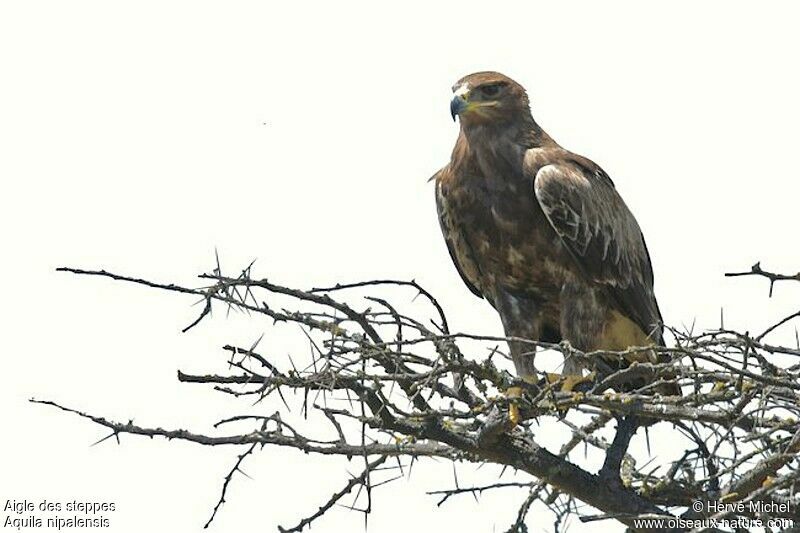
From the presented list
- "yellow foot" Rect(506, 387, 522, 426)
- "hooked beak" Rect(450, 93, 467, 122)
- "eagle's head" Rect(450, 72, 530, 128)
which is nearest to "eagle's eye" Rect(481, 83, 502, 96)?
"eagle's head" Rect(450, 72, 530, 128)

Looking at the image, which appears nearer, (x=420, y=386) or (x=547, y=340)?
(x=420, y=386)

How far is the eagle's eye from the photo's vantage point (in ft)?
26.5

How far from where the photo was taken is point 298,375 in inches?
227

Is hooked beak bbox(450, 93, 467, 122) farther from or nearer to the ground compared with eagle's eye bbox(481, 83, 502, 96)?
nearer to the ground

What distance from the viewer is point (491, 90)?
8.09 m

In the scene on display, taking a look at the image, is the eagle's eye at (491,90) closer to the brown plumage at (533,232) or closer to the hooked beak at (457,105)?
the brown plumage at (533,232)

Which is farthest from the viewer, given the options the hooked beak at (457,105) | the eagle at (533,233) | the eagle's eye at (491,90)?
the eagle's eye at (491,90)

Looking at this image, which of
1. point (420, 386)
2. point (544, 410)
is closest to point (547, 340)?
point (544, 410)

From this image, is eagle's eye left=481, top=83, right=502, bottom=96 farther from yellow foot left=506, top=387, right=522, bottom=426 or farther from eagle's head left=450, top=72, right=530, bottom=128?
yellow foot left=506, top=387, right=522, bottom=426

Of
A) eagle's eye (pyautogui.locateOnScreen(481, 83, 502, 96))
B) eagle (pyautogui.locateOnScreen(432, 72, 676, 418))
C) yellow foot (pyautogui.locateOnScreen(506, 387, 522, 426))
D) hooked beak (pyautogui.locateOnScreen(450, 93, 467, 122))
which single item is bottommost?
yellow foot (pyautogui.locateOnScreen(506, 387, 522, 426))

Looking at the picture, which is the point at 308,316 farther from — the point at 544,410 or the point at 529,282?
the point at 529,282

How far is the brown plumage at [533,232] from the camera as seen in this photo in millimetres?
7711

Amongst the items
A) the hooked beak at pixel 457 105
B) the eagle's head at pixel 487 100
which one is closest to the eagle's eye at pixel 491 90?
the eagle's head at pixel 487 100

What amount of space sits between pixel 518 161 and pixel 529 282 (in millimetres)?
657
